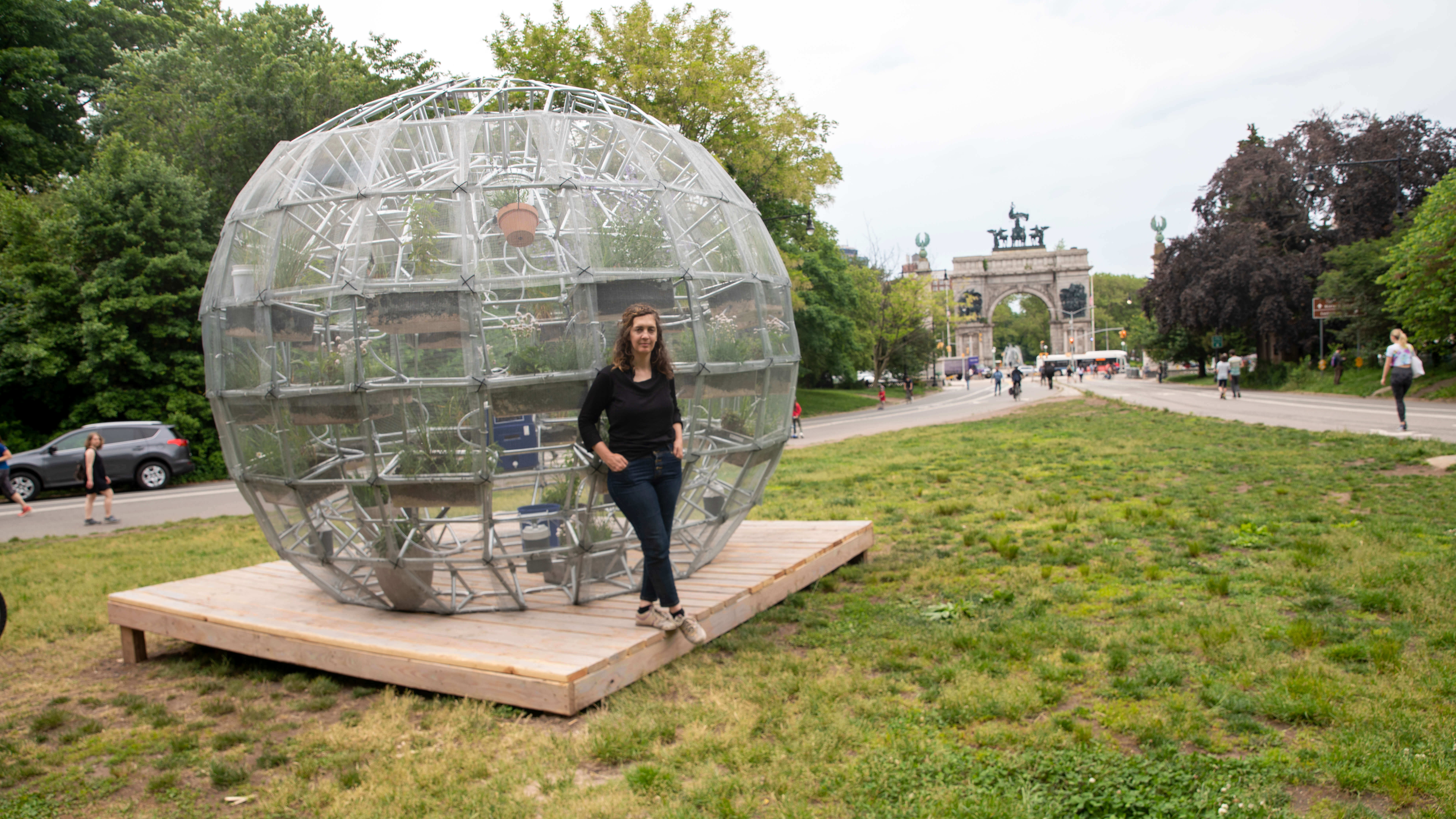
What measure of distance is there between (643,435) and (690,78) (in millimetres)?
20863

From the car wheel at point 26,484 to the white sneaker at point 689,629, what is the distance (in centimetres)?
1893

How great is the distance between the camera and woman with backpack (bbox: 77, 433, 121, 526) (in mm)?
13258

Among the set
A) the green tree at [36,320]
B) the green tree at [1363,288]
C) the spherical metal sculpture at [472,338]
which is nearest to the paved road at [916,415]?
the green tree at [1363,288]

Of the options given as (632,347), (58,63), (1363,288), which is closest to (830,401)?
(1363,288)

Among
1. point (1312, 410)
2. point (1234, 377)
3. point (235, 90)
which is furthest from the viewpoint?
point (1234, 377)

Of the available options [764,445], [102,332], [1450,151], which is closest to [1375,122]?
[1450,151]

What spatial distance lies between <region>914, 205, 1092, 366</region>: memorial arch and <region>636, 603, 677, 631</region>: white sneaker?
279 ft

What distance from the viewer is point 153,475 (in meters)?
18.8

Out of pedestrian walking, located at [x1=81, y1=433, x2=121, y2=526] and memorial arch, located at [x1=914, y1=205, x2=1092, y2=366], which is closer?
pedestrian walking, located at [x1=81, y1=433, x2=121, y2=526]

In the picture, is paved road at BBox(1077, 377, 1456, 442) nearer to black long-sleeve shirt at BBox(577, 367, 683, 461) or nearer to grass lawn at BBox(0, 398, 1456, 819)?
grass lawn at BBox(0, 398, 1456, 819)

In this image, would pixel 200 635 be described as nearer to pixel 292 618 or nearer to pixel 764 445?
pixel 292 618

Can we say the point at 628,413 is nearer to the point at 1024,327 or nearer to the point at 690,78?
the point at 690,78

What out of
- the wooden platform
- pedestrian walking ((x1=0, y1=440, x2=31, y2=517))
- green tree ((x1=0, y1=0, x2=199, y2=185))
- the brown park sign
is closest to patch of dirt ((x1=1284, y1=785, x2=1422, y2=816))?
the wooden platform

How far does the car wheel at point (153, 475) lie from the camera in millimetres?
18609
